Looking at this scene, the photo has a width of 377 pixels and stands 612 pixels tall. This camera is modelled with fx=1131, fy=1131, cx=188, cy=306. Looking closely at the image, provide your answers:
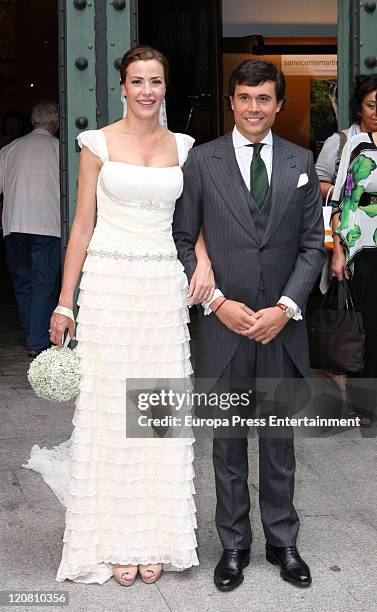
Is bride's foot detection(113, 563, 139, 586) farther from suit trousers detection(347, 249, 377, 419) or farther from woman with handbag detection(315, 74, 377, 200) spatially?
A: woman with handbag detection(315, 74, 377, 200)

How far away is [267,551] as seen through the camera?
4809 mm

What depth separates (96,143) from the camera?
4500mm

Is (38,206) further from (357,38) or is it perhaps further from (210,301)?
(210,301)

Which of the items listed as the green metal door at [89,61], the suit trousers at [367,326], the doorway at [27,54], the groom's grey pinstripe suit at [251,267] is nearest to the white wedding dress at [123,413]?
the groom's grey pinstripe suit at [251,267]

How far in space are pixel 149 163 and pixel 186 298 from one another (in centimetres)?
57

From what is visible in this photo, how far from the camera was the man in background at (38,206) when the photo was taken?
9359 mm

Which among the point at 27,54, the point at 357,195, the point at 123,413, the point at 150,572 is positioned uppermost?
the point at 27,54

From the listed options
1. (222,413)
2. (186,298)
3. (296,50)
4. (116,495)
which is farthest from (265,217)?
(296,50)

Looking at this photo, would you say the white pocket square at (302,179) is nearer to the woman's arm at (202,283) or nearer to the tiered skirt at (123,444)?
the woman's arm at (202,283)

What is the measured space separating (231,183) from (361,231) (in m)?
2.32

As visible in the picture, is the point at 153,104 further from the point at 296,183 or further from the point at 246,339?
the point at 246,339

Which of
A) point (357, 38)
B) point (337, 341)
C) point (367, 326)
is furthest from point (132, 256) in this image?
point (357, 38)

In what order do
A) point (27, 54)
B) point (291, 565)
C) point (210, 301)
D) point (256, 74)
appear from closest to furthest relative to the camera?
point (256, 74)
point (210, 301)
point (291, 565)
point (27, 54)

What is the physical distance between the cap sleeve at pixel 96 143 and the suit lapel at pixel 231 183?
1.37 feet
